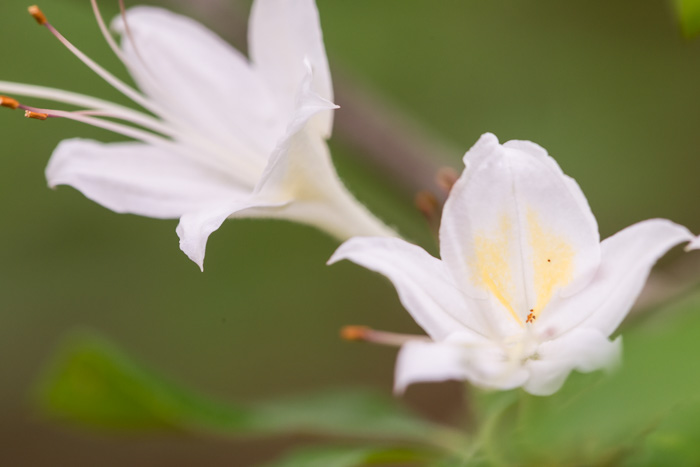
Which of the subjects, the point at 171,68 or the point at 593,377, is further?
the point at 171,68

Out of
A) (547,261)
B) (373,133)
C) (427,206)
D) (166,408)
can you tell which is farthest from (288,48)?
(166,408)

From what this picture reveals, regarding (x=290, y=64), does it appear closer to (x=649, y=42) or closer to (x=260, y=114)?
(x=260, y=114)

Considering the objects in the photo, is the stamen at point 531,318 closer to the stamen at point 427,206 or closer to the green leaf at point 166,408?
the stamen at point 427,206

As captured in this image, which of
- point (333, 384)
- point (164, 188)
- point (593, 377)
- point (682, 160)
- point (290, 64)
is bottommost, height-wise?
point (593, 377)

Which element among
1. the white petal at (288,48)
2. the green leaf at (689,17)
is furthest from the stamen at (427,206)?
the green leaf at (689,17)

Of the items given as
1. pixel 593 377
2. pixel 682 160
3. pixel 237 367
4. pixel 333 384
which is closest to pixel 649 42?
pixel 682 160

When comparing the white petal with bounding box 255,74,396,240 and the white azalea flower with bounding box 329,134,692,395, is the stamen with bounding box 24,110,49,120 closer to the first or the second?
the white petal with bounding box 255,74,396,240
